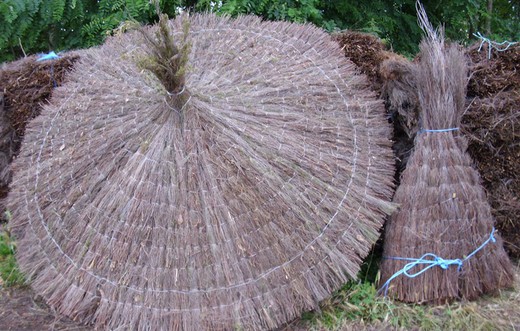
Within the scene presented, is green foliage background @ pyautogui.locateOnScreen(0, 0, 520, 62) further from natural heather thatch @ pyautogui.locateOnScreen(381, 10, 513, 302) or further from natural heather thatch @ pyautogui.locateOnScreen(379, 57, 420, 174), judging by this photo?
natural heather thatch @ pyautogui.locateOnScreen(381, 10, 513, 302)

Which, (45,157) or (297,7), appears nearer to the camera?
(45,157)

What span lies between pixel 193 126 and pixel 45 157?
42.4 inches

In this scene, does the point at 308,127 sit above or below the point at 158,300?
above

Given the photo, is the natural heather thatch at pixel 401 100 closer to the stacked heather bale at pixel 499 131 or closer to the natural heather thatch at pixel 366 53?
the natural heather thatch at pixel 366 53

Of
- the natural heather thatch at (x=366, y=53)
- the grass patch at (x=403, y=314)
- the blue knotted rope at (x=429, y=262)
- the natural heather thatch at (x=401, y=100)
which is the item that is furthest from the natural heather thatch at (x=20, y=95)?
the blue knotted rope at (x=429, y=262)

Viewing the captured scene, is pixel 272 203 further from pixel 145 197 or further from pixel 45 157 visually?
pixel 45 157

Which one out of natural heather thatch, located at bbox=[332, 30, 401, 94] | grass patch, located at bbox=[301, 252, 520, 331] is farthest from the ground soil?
natural heather thatch, located at bbox=[332, 30, 401, 94]

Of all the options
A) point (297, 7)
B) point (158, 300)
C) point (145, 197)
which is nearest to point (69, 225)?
point (145, 197)

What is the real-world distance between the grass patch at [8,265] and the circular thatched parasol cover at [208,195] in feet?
1.13

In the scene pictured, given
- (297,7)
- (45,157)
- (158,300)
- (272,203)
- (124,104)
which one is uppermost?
(297,7)

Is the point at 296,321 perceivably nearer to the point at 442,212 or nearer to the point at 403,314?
the point at 403,314

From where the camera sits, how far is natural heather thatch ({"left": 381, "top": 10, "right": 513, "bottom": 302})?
2.66m

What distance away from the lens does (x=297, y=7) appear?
4.72 metres

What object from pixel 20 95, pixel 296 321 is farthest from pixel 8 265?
pixel 296 321
